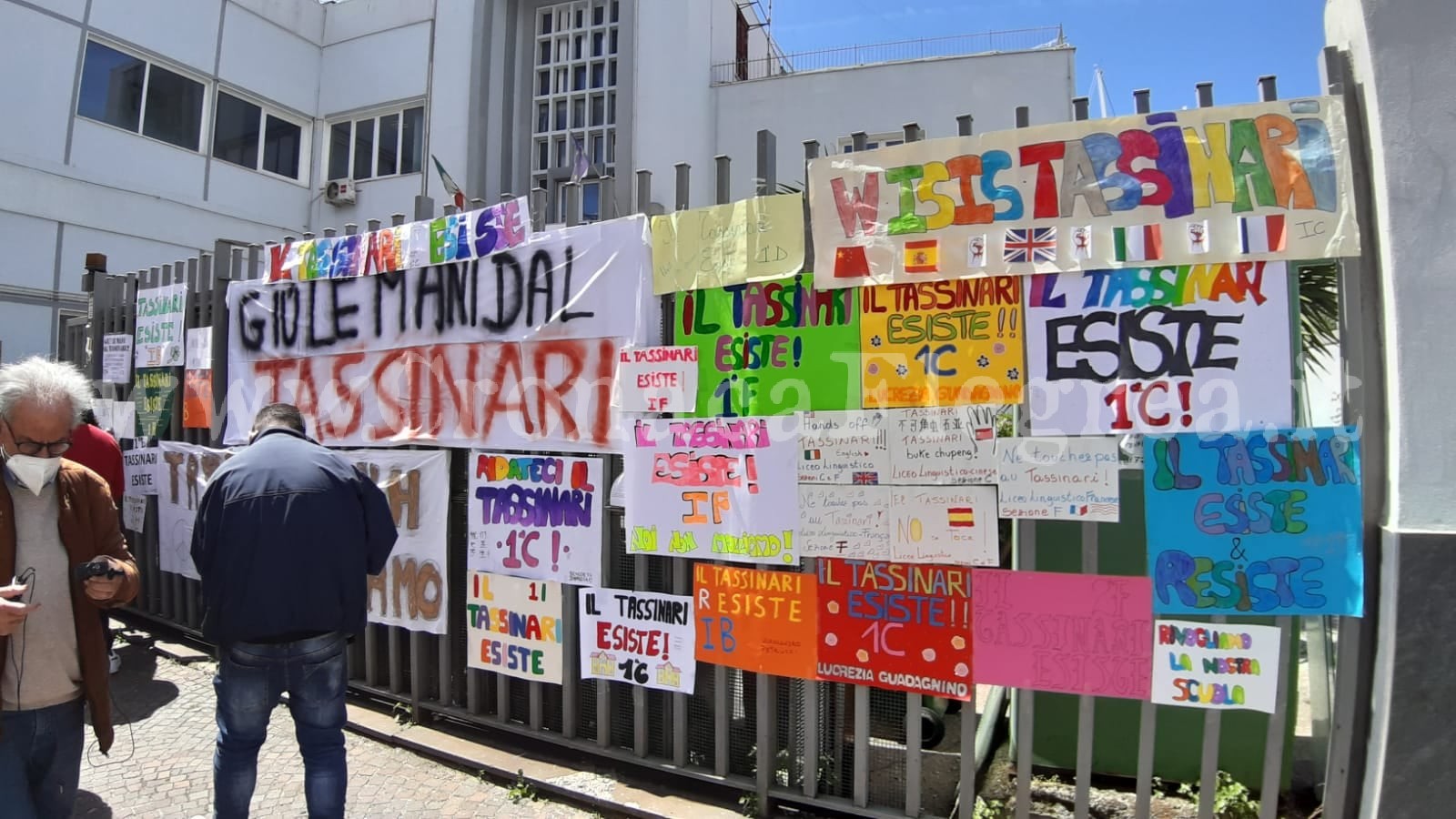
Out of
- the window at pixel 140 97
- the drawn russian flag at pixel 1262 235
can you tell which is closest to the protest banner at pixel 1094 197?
the drawn russian flag at pixel 1262 235

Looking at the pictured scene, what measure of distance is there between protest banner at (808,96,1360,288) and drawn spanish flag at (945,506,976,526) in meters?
0.96

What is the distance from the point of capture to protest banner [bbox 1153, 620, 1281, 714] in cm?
Answer: 294

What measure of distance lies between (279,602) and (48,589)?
0.70 m

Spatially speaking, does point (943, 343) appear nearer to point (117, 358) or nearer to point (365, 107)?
point (117, 358)

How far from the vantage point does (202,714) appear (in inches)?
190

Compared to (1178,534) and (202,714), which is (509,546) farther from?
(1178,534)

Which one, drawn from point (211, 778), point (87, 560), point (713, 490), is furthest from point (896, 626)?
point (211, 778)

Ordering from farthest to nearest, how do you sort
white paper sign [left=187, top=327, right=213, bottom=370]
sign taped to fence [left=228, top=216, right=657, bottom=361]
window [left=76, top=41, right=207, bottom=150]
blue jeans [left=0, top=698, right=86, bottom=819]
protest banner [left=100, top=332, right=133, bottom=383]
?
window [left=76, top=41, right=207, bottom=150] < protest banner [left=100, top=332, right=133, bottom=383] < white paper sign [left=187, top=327, right=213, bottom=370] < sign taped to fence [left=228, top=216, right=657, bottom=361] < blue jeans [left=0, top=698, right=86, bottom=819]

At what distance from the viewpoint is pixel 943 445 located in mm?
3283

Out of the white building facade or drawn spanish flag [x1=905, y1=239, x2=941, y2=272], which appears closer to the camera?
drawn spanish flag [x1=905, y1=239, x2=941, y2=272]

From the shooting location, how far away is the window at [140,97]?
13.8 metres

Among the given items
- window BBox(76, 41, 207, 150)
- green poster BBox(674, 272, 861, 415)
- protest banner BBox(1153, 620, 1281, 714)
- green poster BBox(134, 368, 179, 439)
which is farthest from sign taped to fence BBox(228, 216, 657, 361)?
window BBox(76, 41, 207, 150)

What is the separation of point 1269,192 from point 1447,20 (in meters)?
0.84

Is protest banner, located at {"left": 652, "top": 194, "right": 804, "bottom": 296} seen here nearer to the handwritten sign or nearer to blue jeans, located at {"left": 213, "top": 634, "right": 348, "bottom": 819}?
the handwritten sign
